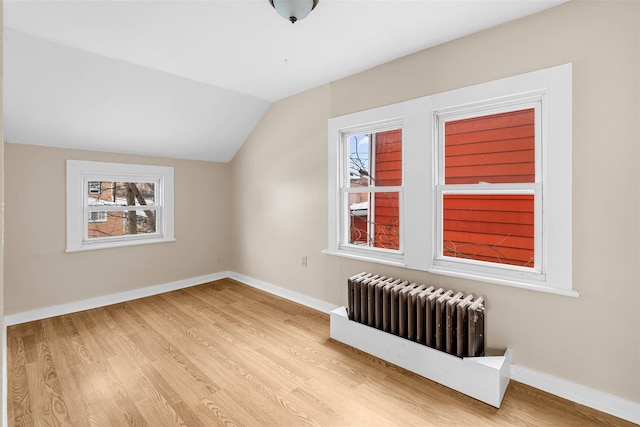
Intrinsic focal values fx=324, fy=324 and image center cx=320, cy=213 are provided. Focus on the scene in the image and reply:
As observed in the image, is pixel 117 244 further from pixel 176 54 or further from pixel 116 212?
pixel 176 54

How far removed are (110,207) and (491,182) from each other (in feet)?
13.4

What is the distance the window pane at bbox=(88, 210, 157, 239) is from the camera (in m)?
3.86

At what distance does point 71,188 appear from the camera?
3514mm

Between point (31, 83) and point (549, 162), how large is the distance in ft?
13.3

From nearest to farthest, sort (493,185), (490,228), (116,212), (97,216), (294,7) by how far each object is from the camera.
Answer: (294,7)
(493,185)
(490,228)
(97,216)
(116,212)

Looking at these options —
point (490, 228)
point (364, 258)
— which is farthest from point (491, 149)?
point (364, 258)

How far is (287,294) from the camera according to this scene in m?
3.89

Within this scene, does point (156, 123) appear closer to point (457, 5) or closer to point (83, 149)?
point (83, 149)

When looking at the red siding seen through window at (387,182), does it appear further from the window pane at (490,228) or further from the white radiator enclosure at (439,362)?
the white radiator enclosure at (439,362)

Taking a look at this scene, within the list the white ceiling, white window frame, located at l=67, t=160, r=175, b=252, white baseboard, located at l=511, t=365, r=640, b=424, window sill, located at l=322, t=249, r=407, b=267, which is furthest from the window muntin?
white window frame, located at l=67, t=160, r=175, b=252

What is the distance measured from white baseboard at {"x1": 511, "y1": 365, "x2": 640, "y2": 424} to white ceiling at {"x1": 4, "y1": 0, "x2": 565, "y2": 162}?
2442 millimetres

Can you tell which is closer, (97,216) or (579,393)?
(579,393)

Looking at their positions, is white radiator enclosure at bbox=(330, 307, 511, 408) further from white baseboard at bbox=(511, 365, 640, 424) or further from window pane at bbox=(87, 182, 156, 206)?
window pane at bbox=(87, 182, 156, 206)

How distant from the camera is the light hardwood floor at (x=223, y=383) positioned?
1944 millimetres
